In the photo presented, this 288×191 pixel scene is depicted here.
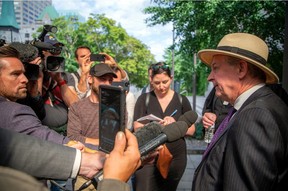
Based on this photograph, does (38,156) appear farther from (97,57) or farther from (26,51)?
(97,57)

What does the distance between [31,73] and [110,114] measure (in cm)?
117

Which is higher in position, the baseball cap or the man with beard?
the baseball cap

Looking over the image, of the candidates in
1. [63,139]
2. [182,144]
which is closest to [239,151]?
[63,139]

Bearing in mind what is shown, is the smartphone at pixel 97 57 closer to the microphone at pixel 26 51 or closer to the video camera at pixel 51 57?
the video camera at pixel 51 57

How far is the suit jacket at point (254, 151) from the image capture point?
1738 mm

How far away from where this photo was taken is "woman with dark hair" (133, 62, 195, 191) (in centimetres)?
338

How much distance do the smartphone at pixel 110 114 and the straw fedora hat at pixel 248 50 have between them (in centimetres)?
87

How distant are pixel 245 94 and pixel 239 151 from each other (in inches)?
19.6

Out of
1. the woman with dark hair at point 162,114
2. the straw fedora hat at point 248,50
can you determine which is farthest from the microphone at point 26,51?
the straw fedora hat at point 248,50

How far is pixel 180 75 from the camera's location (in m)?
46.4

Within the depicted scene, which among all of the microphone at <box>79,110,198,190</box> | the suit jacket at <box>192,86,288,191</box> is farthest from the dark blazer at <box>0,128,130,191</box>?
the suit jacket at <box>192,86,288,191</box>

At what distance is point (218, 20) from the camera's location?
9789mm

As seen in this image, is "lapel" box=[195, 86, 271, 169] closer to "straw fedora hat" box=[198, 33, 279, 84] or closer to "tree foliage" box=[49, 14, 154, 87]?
"straw fedora hat" box=[198, 33, 279, 84]

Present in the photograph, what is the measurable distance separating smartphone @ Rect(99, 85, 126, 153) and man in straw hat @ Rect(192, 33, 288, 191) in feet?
2.31
